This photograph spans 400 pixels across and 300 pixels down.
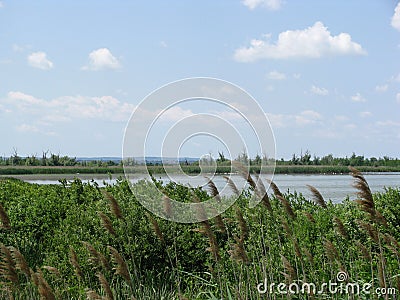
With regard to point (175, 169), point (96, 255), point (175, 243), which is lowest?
point (175, 243)

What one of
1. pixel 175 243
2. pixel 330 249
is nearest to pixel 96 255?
pixel 330 249

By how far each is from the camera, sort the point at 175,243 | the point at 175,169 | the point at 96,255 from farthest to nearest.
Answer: the point at 175,169, the point at 175,243, the point at 96,255

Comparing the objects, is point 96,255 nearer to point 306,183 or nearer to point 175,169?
point 306,183

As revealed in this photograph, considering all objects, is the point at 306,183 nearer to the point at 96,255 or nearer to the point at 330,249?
the point at 330,249

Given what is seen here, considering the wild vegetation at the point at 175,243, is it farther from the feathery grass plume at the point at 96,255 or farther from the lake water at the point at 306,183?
the feathery grass plume at the point at 96,255

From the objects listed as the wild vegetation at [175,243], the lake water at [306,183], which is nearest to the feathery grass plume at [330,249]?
the lake water at [306,183]

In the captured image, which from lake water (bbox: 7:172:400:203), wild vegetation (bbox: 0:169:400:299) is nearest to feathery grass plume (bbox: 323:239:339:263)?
lake water (bbox: 7:172:400:203)

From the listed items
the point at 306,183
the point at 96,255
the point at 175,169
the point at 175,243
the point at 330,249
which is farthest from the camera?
the point at 175,169

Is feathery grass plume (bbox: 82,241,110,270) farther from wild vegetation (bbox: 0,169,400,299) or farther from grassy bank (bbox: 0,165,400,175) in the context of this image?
wild vegetation (bbox: 0,169,400,299)

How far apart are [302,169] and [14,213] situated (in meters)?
14.1

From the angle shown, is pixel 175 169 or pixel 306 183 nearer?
pixel 306 183

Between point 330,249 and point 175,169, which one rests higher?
point 175,169

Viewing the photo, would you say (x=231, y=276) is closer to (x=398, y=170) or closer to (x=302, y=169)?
(x=302, y=169)

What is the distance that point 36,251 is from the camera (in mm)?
8156
